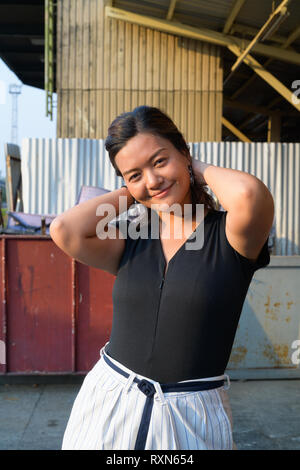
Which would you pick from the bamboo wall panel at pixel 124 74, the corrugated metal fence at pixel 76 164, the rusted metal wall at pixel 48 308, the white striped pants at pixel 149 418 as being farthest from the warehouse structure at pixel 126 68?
the white striped pants at pixel 149 418

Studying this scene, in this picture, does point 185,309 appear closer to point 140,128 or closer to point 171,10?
point 140,128

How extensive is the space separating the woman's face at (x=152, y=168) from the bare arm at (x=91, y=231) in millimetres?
121

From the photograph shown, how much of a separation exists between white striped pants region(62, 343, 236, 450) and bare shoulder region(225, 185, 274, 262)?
415mm

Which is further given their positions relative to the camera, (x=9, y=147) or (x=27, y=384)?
(x=9, y=147)

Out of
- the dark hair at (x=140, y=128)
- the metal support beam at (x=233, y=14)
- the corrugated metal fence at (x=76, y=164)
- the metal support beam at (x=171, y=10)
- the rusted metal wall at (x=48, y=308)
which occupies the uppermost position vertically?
the metal support beam at (x=171, y=10)

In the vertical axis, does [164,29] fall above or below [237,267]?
above

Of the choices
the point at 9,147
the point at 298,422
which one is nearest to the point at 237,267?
the point at 298,422

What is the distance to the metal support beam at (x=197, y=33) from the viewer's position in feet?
32.1

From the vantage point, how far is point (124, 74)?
1054 cm

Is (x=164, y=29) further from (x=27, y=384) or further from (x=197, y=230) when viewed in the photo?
(x=197, y=230)

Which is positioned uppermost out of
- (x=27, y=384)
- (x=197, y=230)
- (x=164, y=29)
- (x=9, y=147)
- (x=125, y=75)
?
(x=164, y=29)

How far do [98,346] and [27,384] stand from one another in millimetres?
987

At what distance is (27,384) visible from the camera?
5562mm

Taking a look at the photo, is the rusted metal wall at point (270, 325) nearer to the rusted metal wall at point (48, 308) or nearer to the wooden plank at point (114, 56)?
the rusted metal wall at point (48, 308)
